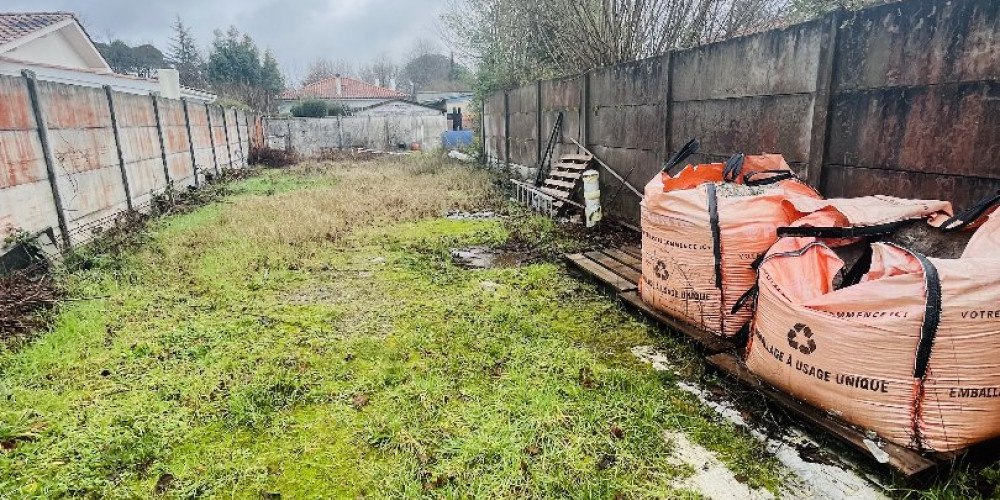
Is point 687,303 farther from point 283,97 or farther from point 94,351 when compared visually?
point 283,97

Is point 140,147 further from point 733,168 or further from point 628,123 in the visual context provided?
point 733,168

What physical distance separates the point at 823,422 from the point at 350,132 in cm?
2183

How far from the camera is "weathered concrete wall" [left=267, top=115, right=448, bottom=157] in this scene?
20.9 m

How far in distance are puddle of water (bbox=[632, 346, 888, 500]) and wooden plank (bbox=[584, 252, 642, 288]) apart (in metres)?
1.63

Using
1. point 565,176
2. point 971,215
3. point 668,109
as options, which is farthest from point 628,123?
point 971,215

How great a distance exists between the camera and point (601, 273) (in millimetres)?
4008

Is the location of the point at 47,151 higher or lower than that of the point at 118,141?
lower

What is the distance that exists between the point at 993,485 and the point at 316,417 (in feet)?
8.58

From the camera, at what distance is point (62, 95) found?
5.45m

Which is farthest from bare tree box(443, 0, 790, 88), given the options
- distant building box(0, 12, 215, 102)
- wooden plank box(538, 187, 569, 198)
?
distant building box(0, 12, 215, 102)

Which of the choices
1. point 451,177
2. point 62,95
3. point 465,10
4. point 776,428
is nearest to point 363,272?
point 776,428

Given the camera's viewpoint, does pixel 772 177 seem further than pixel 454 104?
No

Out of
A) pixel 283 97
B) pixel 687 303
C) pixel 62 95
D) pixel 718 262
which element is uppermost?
pixel 283 97

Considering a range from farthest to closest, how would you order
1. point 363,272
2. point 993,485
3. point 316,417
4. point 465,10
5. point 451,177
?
1. point 465,10
2. point 451,177
3. point 363,272
4. point 316,417
5. point 993,485
